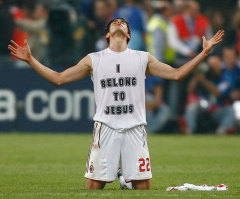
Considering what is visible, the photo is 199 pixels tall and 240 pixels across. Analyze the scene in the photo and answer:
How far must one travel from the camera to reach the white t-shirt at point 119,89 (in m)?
9.58

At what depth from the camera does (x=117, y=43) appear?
9.70 meters

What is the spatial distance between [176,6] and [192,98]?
272 cm

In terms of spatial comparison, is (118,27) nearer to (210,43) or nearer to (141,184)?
(210,43)

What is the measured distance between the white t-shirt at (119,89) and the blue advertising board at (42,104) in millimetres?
10105

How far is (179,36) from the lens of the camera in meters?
20.3

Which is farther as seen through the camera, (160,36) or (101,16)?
(101,16)

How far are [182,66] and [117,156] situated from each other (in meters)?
1.21

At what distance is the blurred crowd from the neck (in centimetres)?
958

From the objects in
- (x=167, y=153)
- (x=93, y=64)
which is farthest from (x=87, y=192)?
(x=167, y=153)

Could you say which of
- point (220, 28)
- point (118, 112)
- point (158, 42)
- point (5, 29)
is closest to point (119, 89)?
point (118, 112)

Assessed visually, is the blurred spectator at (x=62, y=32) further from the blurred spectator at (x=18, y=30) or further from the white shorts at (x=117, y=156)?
the white shorts at (x=117, y=156)

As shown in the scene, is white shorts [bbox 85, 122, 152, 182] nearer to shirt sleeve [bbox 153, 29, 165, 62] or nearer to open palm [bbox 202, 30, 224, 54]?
open palm [bbox 202, 30, 224, 54]

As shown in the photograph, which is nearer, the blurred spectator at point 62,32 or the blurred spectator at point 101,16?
the blurred spectator at point 62,32

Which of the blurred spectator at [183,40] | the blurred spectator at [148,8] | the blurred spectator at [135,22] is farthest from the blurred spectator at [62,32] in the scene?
the blurred spectator at [183,40]
